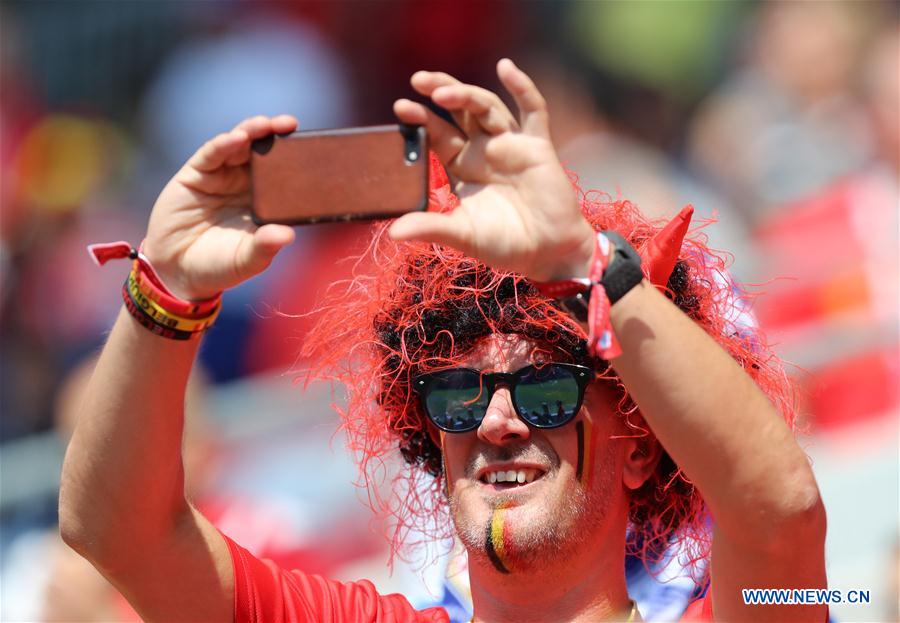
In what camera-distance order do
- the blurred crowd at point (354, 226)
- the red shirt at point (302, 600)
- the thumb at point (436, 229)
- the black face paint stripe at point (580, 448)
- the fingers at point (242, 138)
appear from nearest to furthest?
the thumb at point (436, 229) < the fingers at point (242, 138) < the red shirt at point (302, 600) < the black face paint stripe at point (580, 448) < the blurred crowd at point (354, 226)

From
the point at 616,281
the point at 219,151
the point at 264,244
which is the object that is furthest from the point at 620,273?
the point at 219,151

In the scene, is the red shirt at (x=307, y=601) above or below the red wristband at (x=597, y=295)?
below

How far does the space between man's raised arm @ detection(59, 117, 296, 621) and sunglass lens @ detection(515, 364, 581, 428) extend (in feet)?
2.18

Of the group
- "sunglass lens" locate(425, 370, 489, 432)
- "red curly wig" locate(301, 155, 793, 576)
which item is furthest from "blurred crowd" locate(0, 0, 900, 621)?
"sunglass lens" locate(425, 370, 489, 432)

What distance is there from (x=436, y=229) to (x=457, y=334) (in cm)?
77

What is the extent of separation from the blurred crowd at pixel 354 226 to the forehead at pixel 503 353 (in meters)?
1.20

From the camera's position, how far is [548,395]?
2383mm

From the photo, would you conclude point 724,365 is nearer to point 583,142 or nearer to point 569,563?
point 569,563

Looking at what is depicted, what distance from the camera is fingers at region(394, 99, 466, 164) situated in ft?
5.94

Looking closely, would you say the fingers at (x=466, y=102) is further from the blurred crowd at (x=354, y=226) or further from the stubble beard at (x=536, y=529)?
the blurred crowd at (x=354, y=226)

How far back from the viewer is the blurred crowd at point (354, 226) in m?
4.39

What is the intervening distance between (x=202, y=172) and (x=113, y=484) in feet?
1.71

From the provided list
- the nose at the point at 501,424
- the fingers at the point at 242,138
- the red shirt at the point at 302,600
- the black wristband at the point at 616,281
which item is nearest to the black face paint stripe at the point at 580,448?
the nose at the point at 501,424

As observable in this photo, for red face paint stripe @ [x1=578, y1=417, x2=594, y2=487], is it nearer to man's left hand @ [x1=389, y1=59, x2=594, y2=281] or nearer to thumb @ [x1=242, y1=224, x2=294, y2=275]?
man's left hand @ [x1=389, y1=59, x2=594, y2=281]
